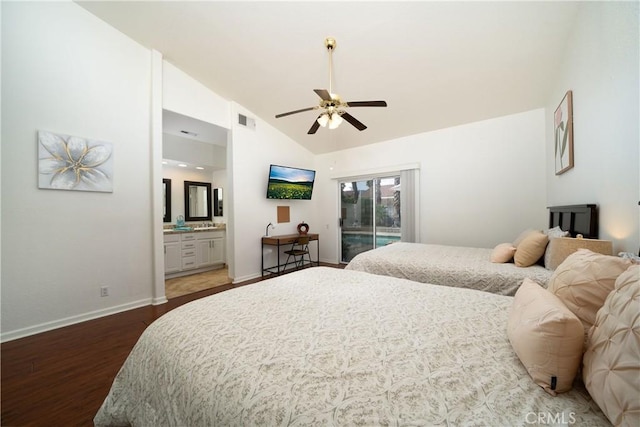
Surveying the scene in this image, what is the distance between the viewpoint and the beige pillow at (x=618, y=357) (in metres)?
0.54

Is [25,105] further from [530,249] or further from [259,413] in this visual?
[530,249]

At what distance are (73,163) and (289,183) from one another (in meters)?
3.04

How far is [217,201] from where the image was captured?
5.63 m

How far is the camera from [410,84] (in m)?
3.21

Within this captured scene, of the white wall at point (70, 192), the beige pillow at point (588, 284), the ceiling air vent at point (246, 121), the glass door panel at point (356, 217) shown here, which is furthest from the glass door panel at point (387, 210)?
the white wall at point (70, 192)

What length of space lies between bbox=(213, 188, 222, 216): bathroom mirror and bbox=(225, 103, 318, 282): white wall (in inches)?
62.8

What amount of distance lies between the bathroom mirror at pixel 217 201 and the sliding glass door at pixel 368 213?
286cm

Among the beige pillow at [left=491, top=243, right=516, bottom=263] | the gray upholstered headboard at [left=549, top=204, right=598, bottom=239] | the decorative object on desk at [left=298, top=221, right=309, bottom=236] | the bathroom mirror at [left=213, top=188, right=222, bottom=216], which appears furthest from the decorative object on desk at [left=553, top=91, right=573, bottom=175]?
the bathroom mirror at [left=213, top=188, right=222, bottom=216]

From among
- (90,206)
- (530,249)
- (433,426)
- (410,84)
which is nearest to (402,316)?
(433,426)

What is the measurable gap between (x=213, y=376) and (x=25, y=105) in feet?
11.0

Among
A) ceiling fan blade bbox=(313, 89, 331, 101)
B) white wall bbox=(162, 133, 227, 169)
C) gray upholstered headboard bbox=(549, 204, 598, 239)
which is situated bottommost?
gray upholstered headboard bbox=(549, 204, 598, 239)

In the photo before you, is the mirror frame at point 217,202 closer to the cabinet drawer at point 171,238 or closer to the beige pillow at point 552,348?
the cabinet drawer at point 171,238

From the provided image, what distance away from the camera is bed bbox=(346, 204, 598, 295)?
6.54 ft

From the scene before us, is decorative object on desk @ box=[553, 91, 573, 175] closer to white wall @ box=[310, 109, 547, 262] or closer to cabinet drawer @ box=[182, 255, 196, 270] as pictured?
white wall @ box=[310, 109, 547, 262]
